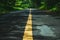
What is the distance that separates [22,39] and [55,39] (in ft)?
3.66

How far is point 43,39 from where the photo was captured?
7.46m

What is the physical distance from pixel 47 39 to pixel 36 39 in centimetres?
37

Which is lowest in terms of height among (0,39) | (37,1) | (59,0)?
(0,39)

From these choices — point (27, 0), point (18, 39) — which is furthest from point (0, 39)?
point (27, 0)

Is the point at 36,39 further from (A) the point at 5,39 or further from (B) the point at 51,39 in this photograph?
(A) the point at 5,39

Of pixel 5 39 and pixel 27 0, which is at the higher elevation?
pixel 27 0

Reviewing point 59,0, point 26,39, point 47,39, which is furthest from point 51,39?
point 59,0

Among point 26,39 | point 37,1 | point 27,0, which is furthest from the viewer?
point 27,0

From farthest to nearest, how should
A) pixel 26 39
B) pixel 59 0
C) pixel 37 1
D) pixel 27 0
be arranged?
pixel 27 0 < pixel 37 1 < pixel 59 0 < pixel 26 39

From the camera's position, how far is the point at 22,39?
23.9ft

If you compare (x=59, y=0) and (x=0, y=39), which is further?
(x=59, y=0)

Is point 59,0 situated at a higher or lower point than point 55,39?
higher

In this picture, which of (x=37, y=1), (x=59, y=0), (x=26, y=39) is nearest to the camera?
(x=26, y=39)

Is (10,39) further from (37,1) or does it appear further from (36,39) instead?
(37,1)
